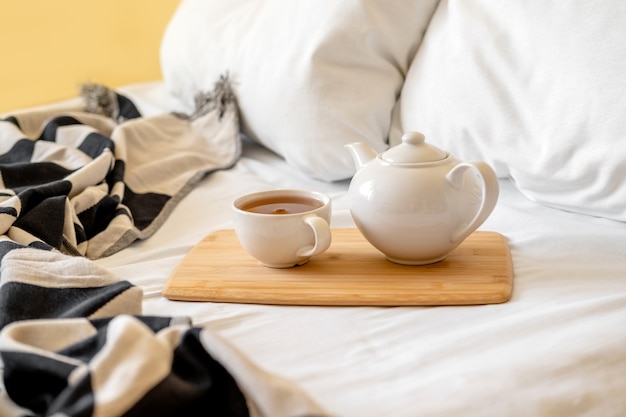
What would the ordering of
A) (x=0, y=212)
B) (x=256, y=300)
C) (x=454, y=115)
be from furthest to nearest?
1. (x=454, y=115)
2. (x=0, y=212)
3. (x=256, y=300)

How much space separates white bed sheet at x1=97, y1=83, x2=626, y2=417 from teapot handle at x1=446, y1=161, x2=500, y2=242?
7 cm

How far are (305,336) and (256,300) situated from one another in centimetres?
9

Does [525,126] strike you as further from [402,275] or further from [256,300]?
[256,300]

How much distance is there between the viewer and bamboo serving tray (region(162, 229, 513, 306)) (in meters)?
0.64

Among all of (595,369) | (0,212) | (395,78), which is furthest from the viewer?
(395,78)

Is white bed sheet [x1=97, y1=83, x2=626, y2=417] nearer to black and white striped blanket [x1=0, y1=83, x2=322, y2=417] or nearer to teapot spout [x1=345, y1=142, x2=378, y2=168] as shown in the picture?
black and white striped blanket [x1=0, y1=83, x2=322, y2=417]

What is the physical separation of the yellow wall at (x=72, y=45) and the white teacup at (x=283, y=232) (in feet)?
5.20

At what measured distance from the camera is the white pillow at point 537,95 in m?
0.74

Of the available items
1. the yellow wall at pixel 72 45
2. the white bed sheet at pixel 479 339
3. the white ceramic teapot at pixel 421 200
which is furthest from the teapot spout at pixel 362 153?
the yellow wall at pixel 72 45

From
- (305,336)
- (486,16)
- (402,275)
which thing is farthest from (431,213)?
(486,16)

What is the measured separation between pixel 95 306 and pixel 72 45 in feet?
5.75

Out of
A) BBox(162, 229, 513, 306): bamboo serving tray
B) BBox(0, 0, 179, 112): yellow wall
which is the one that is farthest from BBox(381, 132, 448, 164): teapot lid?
BBox(0, 0, 179, 112): yellow wall

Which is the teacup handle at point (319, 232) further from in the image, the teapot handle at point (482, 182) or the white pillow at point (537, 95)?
the white pillow at point (537, 95)

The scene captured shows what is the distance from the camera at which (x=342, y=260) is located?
727mm
